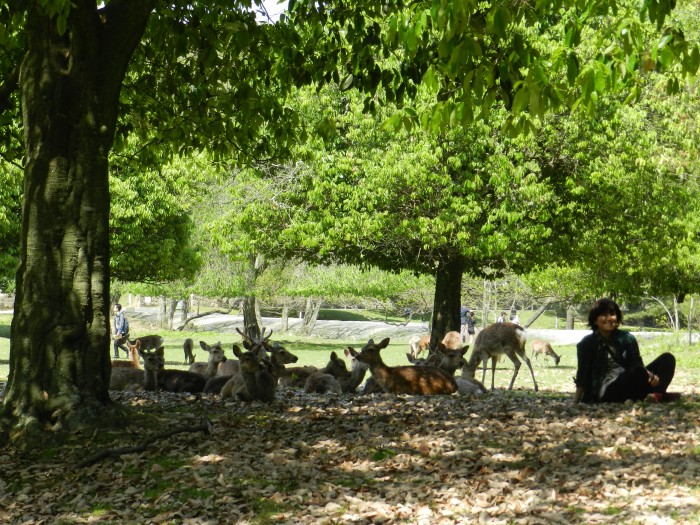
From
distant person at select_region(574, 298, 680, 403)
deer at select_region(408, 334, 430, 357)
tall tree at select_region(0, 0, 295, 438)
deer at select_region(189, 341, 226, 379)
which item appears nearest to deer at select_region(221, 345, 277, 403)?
tall tree at select_region(0, 0, 295, 438)

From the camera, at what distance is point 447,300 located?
70.8 feet

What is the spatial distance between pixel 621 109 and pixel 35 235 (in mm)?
14856

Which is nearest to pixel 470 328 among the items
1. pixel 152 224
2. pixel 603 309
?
pixel 152 224

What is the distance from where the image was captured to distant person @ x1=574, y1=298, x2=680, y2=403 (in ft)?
29.9

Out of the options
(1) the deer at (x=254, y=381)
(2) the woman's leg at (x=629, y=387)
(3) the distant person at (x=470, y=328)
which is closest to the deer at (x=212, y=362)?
(1) the deer at (x=254, y=381)

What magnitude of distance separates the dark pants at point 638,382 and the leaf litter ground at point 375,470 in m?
0.24

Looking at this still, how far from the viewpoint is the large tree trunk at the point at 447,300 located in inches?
842

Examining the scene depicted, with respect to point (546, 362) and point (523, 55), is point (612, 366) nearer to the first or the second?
point (523, 55)

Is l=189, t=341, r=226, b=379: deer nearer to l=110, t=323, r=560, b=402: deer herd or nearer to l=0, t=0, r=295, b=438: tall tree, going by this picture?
l=110, t=323, r=560, b=402: deer herd

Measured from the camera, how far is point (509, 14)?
5.73m

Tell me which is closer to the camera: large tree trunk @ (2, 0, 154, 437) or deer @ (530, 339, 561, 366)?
large tree trunk @ (2, 0, 154, 437)

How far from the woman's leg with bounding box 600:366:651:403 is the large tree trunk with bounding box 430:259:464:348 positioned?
39.0 ft

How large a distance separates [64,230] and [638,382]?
19.3ft

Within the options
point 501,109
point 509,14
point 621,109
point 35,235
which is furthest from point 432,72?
point 621,109
